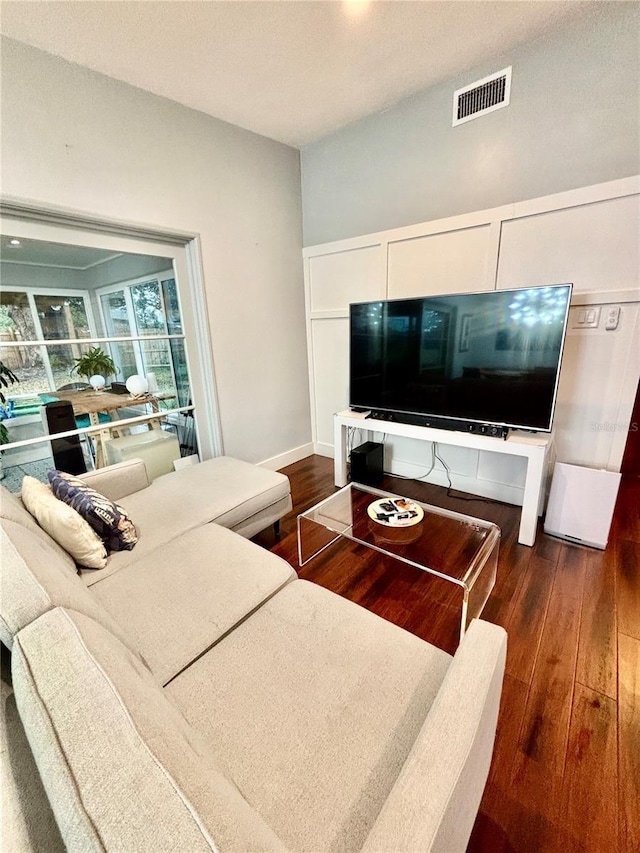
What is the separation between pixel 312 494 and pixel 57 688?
2.34m

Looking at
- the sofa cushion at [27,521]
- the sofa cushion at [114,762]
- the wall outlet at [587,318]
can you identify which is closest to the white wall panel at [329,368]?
the wall outlet at [587,318]

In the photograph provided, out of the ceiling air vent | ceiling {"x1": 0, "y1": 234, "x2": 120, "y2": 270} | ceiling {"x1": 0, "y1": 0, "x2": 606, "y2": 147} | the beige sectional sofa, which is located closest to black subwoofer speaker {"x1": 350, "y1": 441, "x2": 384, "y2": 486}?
the beige sectional sofa

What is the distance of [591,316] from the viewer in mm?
2062

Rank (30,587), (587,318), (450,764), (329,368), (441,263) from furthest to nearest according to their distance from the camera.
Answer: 1. (329,368)
2. (441,263)
3. (587,318)
4. (30,587)
5. (450,764)

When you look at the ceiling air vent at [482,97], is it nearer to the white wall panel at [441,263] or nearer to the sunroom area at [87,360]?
the white wall panel at [441,263]

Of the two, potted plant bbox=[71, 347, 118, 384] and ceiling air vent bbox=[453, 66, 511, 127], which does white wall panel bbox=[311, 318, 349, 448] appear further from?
potted plant bbox=[71, 347, 118, 384]

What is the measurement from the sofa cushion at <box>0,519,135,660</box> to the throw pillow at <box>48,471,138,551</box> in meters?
0.33

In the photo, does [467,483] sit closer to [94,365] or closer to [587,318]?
[587,318]

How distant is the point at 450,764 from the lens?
2.04ft

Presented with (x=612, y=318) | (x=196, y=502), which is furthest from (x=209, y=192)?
(x=612, y=318)

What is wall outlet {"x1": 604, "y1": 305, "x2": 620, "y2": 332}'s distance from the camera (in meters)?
1.99

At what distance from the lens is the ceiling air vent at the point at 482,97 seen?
207cm

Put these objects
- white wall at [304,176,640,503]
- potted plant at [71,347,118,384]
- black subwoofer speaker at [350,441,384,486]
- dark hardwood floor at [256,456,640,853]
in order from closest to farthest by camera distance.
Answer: dark hardwood floor at [256,456,640,853] < white wall at [304,176,640,503] < potted plant at [71,347,118,384] < black subwoofer speaker at [350,441,384,486]

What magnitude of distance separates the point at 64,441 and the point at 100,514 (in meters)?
0.97
